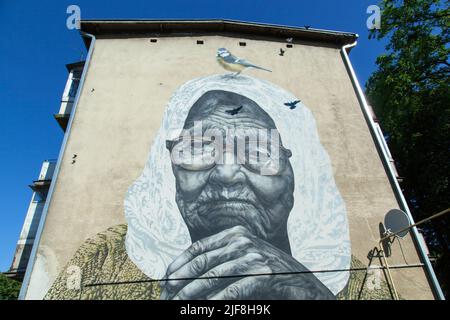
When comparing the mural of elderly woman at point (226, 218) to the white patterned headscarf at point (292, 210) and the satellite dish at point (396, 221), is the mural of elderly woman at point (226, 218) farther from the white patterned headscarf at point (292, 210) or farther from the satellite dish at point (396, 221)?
the satellite dish at point (396, 221)

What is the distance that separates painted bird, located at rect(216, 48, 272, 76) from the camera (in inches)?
414

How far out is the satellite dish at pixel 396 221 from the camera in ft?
23.9

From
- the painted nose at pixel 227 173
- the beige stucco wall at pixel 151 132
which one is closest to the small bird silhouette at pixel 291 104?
the beige stucco wall at pixel 151 132

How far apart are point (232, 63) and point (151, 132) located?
13.4ft

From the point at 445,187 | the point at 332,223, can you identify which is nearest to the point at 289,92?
the point at 332,223

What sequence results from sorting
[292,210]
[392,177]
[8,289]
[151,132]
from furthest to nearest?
[8,289]
[151,132]
[392,177]
[292,210]

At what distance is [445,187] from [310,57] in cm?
849

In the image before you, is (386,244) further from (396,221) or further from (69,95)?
(69,95)

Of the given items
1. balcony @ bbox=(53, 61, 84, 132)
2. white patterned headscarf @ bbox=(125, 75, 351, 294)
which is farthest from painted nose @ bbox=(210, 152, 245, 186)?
balcony @ bbox=(53, 61, 84, 132)

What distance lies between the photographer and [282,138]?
9148 mm

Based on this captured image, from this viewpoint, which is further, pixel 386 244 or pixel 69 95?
pixel 69 95

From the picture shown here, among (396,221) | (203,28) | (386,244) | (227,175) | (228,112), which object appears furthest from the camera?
(203,28)

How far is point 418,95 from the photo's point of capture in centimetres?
1369

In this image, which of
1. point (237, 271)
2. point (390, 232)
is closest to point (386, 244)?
point (390, 232)
